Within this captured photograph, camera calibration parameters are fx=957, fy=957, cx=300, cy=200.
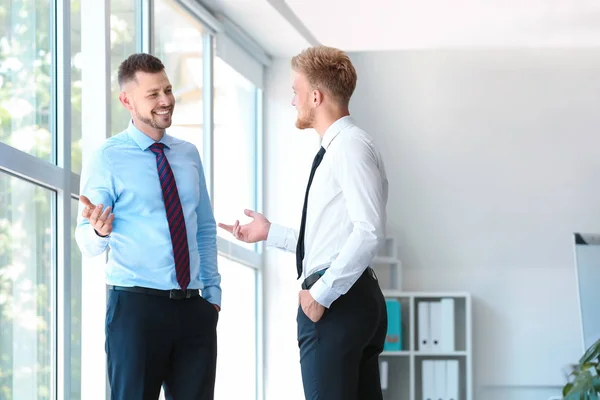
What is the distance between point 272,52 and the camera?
18.3 feet

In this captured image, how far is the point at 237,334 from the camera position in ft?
17.2

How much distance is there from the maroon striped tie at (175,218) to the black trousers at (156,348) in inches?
3.1

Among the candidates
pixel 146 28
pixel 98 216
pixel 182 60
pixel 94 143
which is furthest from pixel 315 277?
pixel 182 60

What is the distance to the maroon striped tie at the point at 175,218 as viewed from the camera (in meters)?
2.47

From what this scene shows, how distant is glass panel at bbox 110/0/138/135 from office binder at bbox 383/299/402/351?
7.97 feet

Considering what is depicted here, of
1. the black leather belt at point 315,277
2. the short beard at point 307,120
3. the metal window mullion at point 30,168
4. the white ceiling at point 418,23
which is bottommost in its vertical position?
the black leather belt at point 315,277

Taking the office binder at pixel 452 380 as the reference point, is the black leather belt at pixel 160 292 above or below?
above

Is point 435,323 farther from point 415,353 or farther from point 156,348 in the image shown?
point 156,348

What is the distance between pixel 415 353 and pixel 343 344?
3.38 m

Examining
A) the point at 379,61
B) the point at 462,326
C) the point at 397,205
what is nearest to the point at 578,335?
the point at 462,326

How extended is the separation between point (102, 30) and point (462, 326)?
3095 mm

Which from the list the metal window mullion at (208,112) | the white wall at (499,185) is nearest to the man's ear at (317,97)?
the metal window mullion at (208,112)

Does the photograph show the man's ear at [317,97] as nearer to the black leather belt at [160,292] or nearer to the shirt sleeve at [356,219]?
the shirt sleeve at [356,219]

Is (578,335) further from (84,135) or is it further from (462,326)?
(84,135)
